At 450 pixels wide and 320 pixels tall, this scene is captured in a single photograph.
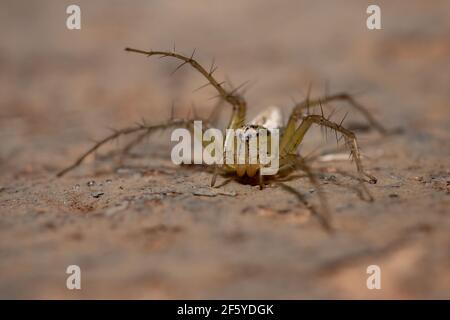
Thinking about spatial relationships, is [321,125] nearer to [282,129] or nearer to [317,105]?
[282,129]

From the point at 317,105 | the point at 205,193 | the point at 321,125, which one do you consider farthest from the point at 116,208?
the point at 317,105

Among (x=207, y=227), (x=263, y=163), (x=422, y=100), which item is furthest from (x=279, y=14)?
(x=207, y=227)

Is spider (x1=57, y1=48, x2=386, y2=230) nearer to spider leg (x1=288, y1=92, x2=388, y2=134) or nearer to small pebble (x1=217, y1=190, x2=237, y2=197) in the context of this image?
spider leg (x1=288, y1=92, x2=388, y2=134)

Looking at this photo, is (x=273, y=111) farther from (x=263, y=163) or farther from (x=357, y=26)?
(x=357, y=26)

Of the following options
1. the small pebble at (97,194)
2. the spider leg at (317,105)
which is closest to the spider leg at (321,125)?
the spider leg at (317,105)

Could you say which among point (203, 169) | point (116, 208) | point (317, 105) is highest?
point (317, 105)

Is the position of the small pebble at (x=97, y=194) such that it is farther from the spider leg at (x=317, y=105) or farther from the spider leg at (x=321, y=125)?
the spider leg at (x=317, y=105)
